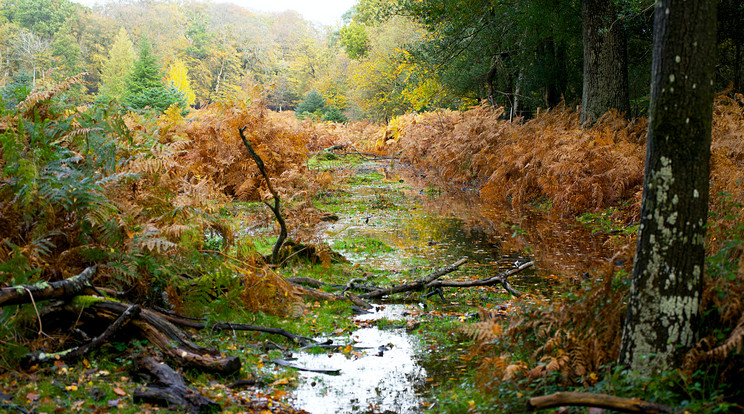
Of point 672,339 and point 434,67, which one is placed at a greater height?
point 434,67

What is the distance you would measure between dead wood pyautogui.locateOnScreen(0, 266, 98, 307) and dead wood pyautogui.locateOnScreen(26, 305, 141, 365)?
1.25ft

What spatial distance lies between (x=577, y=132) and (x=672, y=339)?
389 inches

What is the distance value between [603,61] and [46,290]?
13.1 metres

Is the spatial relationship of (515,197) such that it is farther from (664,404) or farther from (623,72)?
Answer: (664,404)

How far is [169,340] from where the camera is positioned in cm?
426

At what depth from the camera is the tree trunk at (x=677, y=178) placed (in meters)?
3.12

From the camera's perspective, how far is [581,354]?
3.64 metres

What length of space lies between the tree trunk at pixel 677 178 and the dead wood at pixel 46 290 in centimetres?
388

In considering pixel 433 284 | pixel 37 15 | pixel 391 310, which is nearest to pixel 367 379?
pixel 391 310

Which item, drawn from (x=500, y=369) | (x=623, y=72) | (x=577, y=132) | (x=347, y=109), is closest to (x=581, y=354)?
(x=500, y=369)

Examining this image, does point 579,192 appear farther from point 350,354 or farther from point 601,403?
point 601,403

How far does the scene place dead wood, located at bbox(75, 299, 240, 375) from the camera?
4.04m

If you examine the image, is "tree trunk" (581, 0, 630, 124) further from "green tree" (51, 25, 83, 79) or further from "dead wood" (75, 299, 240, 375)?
"green tree" (51, 25, 83, 79)

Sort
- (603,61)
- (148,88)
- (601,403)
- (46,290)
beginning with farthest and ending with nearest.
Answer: (148,88) → (603,61) → (46,290) → (601,403)
